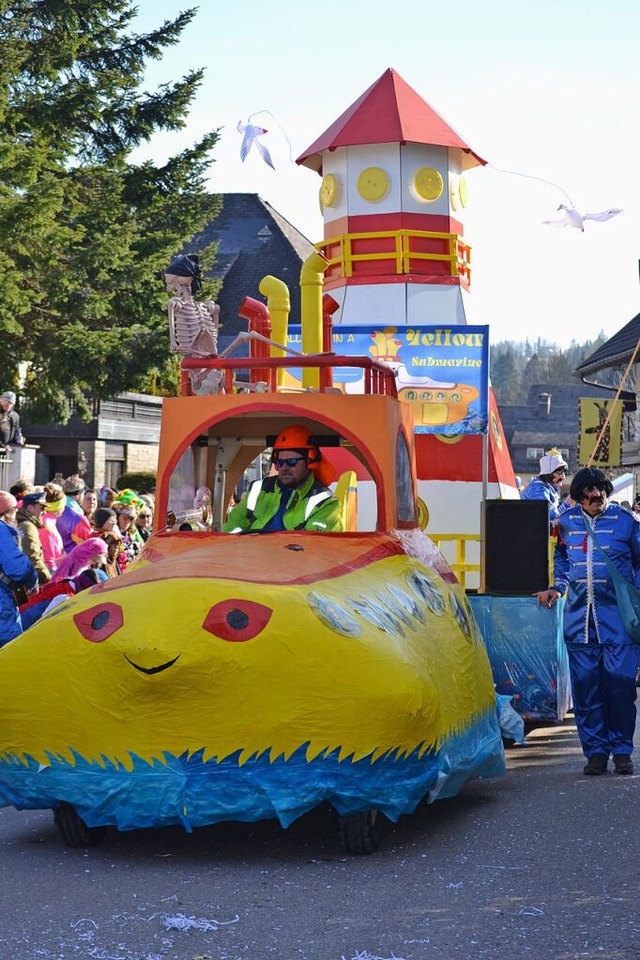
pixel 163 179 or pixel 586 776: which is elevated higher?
pixel 163 179

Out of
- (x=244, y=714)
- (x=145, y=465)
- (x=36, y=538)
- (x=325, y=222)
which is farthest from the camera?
(x=145, y=465)

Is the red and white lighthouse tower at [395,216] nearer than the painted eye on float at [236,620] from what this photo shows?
No

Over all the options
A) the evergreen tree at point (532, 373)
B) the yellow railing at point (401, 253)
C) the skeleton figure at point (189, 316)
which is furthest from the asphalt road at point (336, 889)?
the evergreen tree at point (532, 373)

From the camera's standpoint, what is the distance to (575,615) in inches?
373

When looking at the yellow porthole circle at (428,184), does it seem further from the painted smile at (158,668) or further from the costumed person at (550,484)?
the painted smile at (158,668)

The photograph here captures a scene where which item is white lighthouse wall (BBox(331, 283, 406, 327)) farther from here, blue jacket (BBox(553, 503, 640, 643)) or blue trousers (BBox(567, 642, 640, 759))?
blue trousers (BBox(567, 642, 640, 759))

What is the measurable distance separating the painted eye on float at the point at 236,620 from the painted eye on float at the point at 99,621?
15.7 inches

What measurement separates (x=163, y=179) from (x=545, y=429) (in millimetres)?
57463

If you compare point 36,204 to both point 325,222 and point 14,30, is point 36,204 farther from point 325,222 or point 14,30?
point 325,222

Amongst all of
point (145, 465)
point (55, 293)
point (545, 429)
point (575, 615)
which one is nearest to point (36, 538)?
point (575, 615)

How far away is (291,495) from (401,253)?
8.26 m

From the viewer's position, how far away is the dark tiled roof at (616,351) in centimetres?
3706

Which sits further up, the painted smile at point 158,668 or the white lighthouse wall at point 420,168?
the white lighthouse wall at point 420,168

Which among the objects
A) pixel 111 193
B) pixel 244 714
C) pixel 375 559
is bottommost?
pixel 244 714
